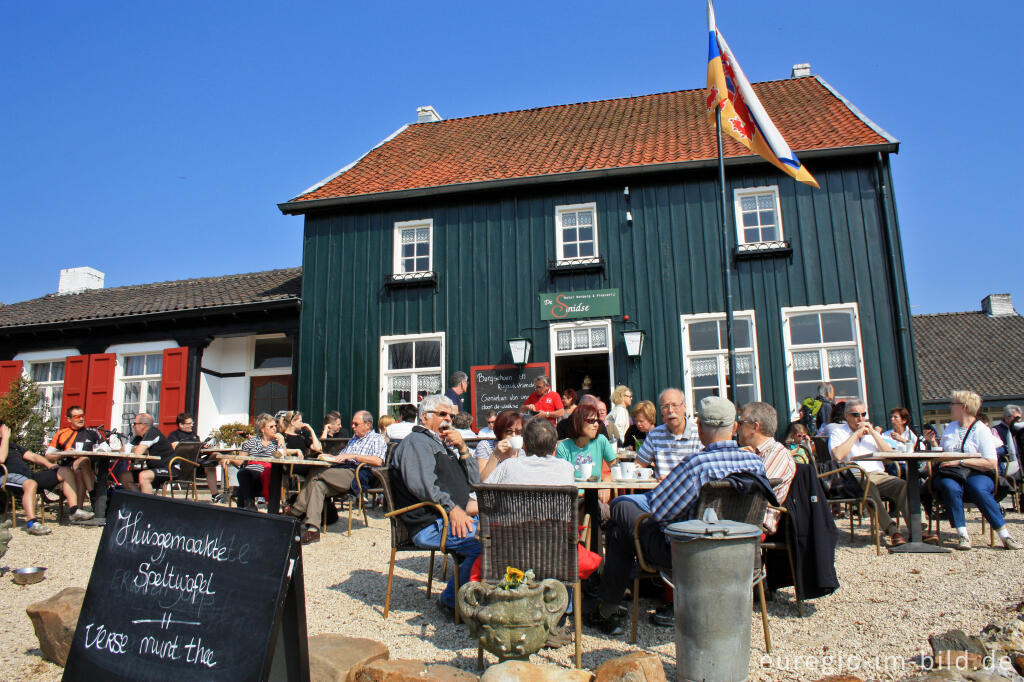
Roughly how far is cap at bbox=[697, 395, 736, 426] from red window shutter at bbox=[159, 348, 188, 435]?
1237cm

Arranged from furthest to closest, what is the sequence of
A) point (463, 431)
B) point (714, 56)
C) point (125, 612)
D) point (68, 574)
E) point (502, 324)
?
point (502, 324) → point (714, 56) → point (463, 431) → point (68, 574) → point (125, 612)

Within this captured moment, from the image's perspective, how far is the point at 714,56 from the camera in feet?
30.9

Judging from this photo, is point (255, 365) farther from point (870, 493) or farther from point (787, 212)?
point (870, 493)

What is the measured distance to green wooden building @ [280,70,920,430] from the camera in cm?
1060

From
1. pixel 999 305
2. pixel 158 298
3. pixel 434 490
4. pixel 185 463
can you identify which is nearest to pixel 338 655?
pixel 434 490

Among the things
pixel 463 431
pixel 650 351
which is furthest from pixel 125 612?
pixel 650 351

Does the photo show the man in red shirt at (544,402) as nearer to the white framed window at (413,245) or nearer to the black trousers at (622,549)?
the white framed window at (413,245)

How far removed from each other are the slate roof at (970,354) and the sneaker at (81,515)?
2300cm

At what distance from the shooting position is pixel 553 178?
11758 mm

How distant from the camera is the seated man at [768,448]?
13.1 feet

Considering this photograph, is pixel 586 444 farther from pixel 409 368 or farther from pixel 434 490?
pixel 409 368

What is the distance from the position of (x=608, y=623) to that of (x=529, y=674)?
1108mm

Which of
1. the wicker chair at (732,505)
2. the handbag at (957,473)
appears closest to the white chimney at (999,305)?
the handbag at (957,473)

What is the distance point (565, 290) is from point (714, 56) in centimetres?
419
